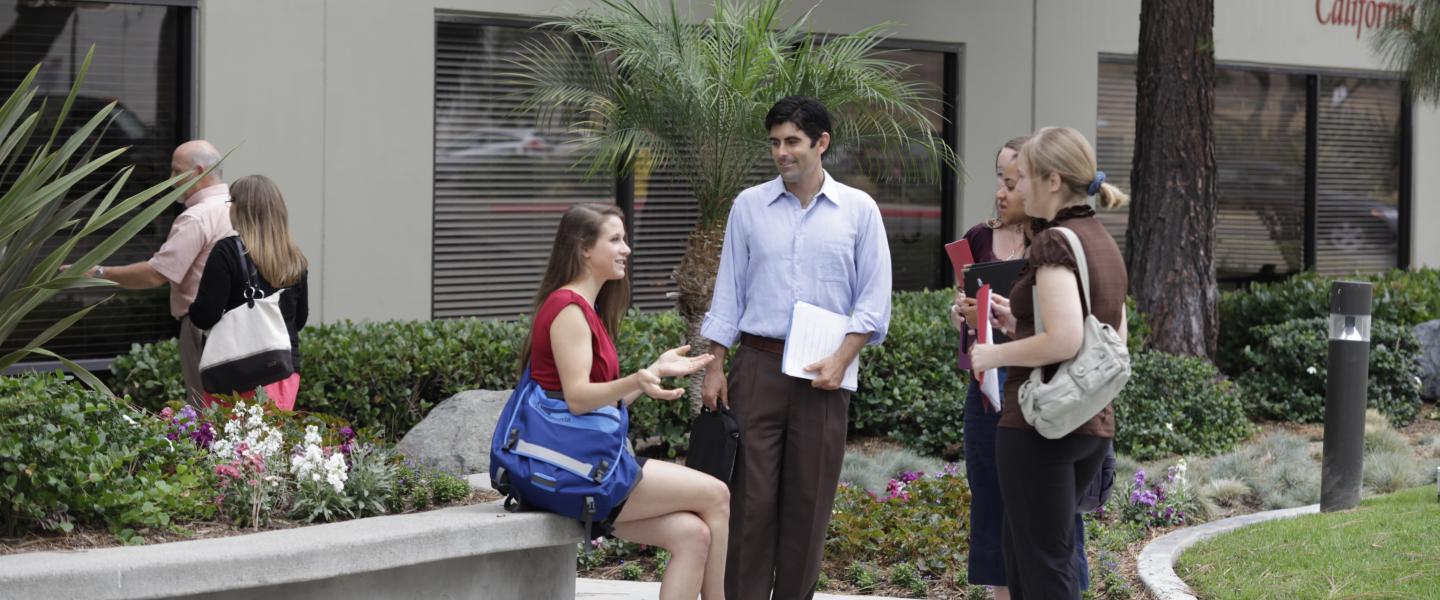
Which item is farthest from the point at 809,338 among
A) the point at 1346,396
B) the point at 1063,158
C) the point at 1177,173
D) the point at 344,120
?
the point at 1177,173

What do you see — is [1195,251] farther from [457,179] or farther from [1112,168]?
[457,179]

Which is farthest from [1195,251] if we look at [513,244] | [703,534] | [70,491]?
[70,491]

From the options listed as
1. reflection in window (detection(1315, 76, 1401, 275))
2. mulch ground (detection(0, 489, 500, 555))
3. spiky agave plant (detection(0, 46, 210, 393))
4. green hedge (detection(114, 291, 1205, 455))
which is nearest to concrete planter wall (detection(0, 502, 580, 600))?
mulch ground (detection(0, 489, 500, 555))

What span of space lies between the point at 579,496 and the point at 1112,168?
10152mm

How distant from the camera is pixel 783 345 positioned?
5266mm

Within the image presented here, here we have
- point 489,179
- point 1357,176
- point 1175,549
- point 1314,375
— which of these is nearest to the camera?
point 1175,549

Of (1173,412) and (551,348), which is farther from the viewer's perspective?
(1173,412)

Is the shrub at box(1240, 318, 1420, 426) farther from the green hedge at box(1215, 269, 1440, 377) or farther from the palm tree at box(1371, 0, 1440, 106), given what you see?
the palm tree at box(1371, 0, 1440, 106)

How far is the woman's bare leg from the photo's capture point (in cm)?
480

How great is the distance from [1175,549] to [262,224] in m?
4.01

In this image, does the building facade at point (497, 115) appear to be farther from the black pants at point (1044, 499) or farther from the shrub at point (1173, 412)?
the black pants at point (1044, 499)

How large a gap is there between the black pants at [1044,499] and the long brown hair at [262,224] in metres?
3.11

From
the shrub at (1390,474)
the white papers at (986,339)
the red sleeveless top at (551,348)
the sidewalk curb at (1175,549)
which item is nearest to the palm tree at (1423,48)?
the shrub at (1390,474)

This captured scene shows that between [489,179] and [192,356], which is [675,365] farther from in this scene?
[489,179]
